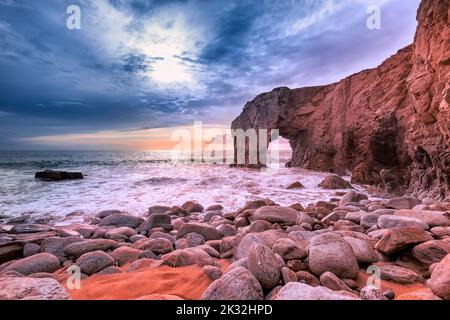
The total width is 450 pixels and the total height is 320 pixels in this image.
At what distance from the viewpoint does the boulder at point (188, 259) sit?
3102 millimetres

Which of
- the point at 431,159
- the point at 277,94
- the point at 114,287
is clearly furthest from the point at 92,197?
the point at 277,94

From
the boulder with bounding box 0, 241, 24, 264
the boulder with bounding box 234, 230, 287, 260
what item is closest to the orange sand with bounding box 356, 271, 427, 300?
the boulder with bounding box 234, 230, 287, 260

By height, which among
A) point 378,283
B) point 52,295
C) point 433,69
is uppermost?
point 433,69

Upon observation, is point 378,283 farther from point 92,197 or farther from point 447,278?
point 92,197

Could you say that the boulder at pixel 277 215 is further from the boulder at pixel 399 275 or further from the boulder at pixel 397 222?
the boulder at pixel 399 275

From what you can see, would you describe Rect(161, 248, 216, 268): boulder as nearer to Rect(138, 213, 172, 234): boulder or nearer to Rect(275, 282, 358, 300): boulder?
Rect(275, 282, 358, 300): boulder

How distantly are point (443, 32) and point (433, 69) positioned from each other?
100 centimetres

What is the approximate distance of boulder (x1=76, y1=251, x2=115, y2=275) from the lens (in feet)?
10.1

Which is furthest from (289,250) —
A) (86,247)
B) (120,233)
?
(120,233)

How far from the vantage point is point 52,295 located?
2.04 metres

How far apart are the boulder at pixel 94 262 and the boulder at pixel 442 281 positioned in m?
3.78

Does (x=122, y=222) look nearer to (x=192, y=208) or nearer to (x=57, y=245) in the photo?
(x=57, y=245)

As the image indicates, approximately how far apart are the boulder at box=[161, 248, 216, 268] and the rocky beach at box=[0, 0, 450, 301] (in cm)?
1

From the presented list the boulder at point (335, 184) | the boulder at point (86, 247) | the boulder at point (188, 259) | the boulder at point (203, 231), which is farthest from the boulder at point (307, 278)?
the boulder at point (335, 184)
